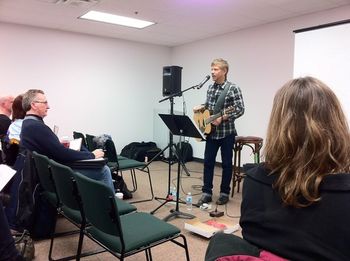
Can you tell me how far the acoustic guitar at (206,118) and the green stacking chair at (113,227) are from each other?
6.10 feet

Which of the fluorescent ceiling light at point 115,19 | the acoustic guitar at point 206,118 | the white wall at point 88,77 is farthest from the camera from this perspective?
the white wall at point 88,77

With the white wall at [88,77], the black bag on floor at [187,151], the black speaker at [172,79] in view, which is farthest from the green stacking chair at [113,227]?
the black bag on floor at [187,151]

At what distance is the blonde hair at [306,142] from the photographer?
0.99 metres

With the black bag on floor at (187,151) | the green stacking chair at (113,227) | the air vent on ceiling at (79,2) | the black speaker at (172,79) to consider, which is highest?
the air vent on ceiling at (79,2)

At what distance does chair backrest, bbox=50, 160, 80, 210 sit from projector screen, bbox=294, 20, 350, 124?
2.66 metres

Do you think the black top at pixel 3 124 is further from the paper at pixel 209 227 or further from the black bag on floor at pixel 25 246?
the paper at pixel 209 227

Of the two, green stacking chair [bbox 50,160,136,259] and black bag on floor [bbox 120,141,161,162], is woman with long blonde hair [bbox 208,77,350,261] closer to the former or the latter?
green stacking chair [bbox 50,160,136,259]

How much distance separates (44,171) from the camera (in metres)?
2.48

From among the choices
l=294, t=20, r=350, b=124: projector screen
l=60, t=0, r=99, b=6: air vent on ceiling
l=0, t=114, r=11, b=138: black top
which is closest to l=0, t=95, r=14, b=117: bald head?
l=0, t=114, r=11, b=138: black top

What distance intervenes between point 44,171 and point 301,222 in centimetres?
203

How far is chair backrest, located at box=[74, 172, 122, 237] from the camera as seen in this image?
1.64 meters

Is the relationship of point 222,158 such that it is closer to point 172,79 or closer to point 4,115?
point 172,79

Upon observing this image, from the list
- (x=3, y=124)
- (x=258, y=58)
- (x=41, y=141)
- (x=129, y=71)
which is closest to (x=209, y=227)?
(x=41, y=141)

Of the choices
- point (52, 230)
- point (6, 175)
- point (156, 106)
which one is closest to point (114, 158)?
point (52, 230)
